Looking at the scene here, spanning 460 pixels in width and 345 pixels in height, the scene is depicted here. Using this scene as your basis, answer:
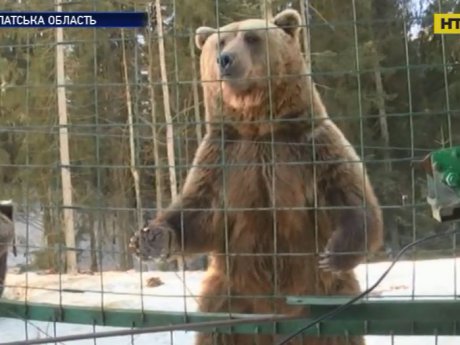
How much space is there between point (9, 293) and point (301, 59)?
3.95 metres

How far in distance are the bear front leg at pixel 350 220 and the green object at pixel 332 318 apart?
0.45 meters

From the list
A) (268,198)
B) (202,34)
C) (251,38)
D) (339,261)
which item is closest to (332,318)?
(339,261)

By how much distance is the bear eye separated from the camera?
425 cm

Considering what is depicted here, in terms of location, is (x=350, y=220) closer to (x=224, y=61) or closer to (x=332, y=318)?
(x=332, y=318)

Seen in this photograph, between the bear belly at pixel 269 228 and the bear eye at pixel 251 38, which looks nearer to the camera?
the bear belly at pixel 269 228

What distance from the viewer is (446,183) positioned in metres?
2.50

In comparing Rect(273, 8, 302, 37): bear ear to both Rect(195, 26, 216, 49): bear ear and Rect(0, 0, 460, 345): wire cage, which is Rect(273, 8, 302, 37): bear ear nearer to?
Rect(0, 0, 460, 345): wire cage

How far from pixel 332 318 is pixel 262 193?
131 centimetres

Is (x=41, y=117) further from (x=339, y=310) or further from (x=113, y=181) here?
(x=339, y=310)

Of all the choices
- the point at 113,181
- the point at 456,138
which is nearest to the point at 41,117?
the point at 113,181

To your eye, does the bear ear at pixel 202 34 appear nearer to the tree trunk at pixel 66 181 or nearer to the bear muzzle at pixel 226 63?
the bear muzzle at pixel 226 63

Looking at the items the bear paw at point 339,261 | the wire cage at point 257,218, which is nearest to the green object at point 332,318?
the wire cage at point 257,218

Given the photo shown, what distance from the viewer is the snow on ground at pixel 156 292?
501 centimetres

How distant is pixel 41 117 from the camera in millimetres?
9062
